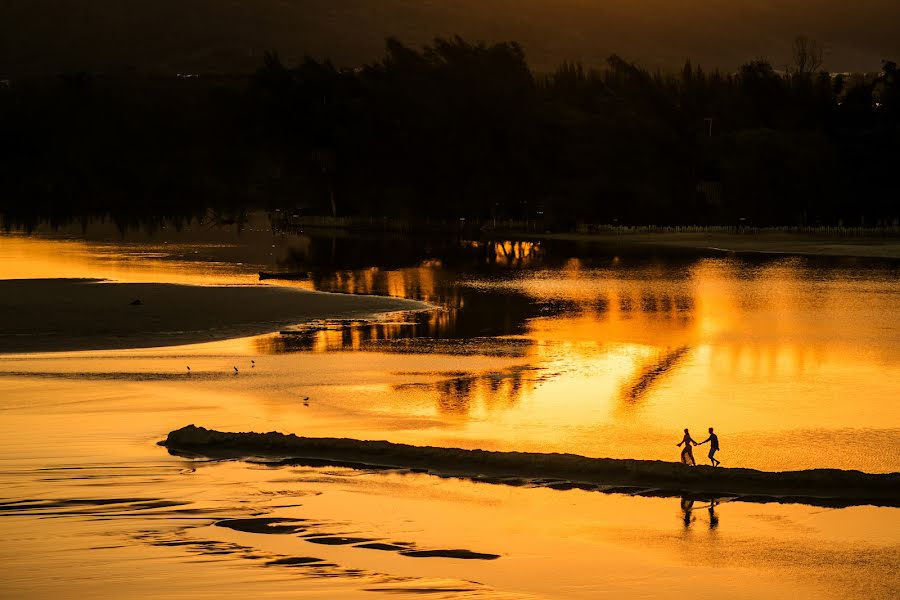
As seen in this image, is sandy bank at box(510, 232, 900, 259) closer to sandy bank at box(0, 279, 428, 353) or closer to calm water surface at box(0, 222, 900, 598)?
calm water surface at box(0, 222, 900, 598)

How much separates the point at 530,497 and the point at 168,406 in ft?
33.9

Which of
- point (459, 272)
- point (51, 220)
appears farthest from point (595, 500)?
point (51, 220)

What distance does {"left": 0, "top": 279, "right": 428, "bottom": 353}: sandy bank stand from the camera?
3984cm

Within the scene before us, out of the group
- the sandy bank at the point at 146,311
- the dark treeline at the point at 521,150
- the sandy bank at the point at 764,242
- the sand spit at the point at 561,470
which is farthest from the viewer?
the dark treeline at the point at 521,150

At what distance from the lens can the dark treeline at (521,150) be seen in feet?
403

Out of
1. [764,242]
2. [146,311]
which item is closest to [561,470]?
[146,311]

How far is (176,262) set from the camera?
253 ft

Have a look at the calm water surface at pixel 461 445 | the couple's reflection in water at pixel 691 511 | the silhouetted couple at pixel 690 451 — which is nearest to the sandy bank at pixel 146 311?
the calm water surface at pixel 461 445

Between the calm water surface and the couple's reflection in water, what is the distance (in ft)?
0.17

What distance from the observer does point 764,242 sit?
11375cm

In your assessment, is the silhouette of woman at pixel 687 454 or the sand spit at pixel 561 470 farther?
the silhouette of woman at pixel 687 454

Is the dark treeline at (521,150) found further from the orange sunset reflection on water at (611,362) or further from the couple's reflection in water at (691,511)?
the couple's reflection in water at (691,511)

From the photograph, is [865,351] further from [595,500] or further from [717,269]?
[717,269]

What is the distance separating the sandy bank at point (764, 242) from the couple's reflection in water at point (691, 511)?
257ft
